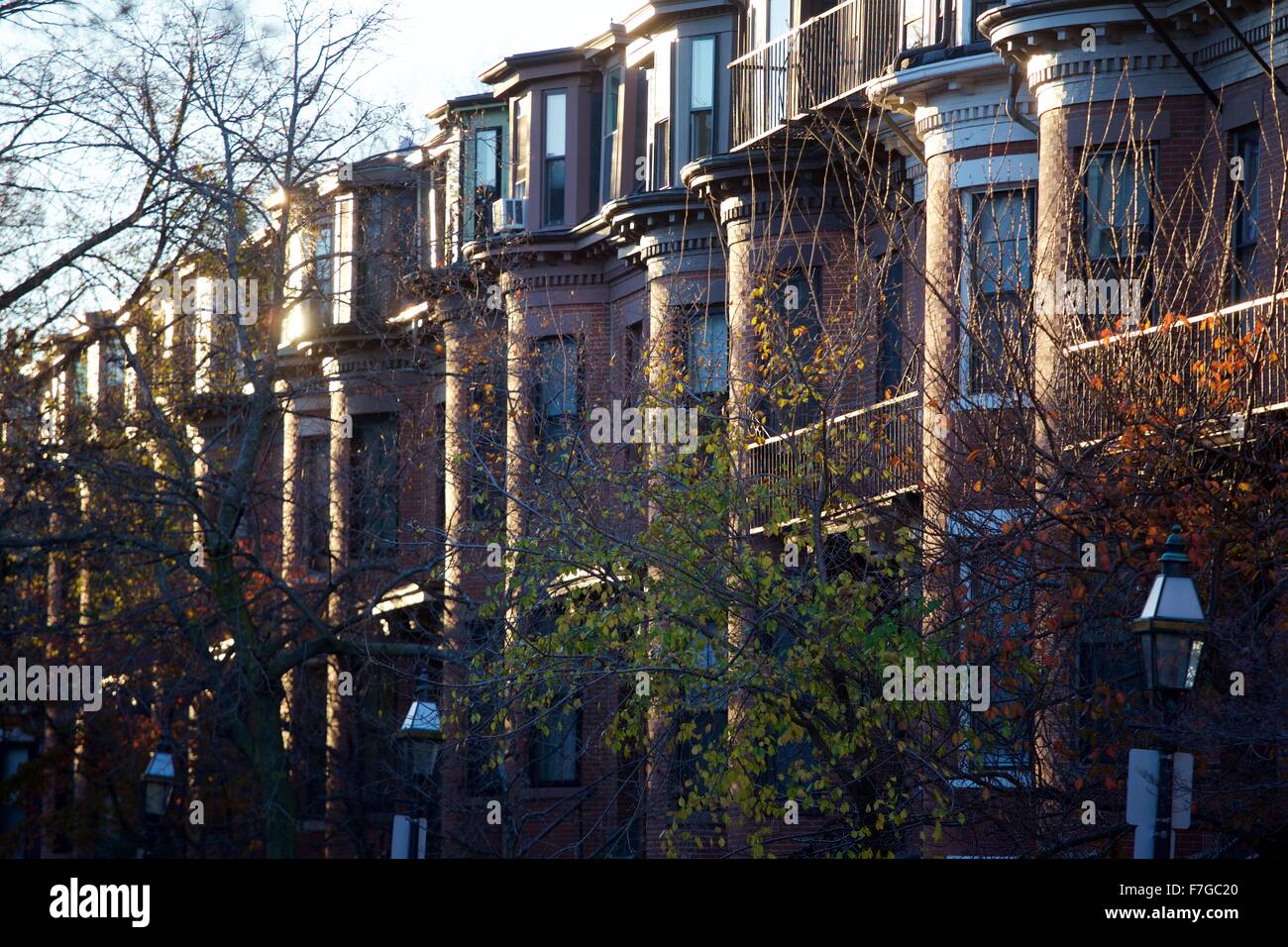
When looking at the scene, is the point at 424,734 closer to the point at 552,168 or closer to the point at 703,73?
the point at 703,73

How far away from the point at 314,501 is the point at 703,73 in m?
12.5

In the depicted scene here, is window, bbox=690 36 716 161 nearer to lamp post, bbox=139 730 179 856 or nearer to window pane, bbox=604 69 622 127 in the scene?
window pane, bbox=604 69 622 127

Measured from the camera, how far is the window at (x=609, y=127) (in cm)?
3381

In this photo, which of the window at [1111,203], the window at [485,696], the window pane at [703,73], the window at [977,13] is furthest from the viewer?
the window pane at [703,73]

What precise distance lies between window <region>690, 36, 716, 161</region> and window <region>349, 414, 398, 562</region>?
7.42 m

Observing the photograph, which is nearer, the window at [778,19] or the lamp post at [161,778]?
the window at [778,19]

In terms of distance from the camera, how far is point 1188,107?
21.2m

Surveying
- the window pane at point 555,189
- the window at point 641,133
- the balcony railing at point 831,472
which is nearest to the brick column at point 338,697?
the window pane at point 555,189

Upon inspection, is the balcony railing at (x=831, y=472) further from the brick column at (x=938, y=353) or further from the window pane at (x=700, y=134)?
the window pane at (x=700, y=134)

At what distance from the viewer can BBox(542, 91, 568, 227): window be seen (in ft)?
115

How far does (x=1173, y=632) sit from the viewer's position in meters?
12.2

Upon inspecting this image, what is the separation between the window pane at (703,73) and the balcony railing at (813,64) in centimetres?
294

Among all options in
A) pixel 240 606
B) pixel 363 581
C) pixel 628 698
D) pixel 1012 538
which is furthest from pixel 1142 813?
pixel 363 581
